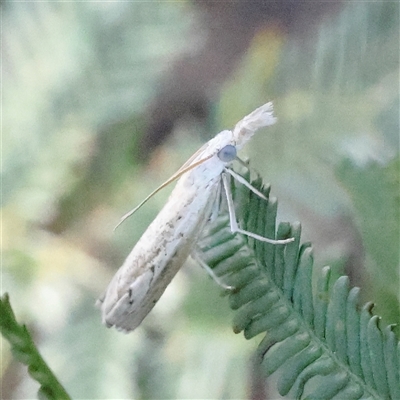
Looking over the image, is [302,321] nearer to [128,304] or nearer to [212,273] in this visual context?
[212,273]

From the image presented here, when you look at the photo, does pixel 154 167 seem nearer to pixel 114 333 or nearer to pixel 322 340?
pixel 114 333

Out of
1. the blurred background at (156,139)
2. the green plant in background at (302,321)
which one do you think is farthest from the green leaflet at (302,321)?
the blurred background at (156,139)

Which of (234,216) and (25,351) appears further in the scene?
(234,216)

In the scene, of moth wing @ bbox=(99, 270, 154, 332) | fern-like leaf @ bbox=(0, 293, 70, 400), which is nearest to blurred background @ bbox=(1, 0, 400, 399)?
moth wing @ bbox=(99, 270, 154, 332)

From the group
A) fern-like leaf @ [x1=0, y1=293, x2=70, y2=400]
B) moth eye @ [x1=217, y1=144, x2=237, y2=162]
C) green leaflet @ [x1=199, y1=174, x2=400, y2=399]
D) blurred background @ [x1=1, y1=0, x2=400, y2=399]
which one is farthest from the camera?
blurred background @ [x1=1, y1=0, x2=400, y2=399]

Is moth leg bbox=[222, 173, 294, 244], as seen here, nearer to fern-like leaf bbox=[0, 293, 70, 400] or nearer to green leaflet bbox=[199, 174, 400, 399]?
green leaflet bbox=[199, 174, 400, 399]

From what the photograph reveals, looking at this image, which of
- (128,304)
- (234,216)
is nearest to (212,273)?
(234,216)
